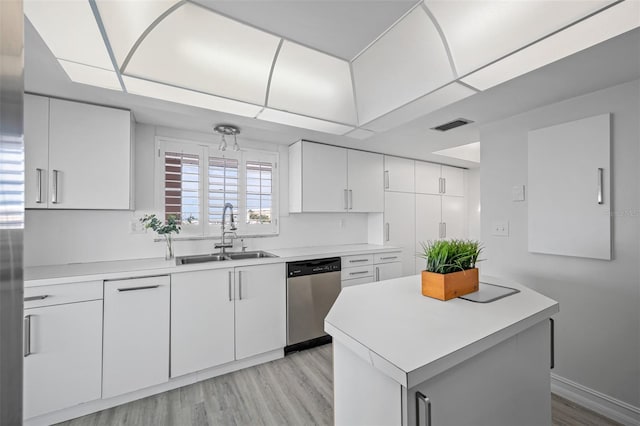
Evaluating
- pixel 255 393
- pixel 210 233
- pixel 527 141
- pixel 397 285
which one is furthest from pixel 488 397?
pixel 210 233

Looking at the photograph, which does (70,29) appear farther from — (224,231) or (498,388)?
(498,388)

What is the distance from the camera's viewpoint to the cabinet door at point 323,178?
127 inches

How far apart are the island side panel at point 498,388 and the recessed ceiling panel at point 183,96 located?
69.2 inches

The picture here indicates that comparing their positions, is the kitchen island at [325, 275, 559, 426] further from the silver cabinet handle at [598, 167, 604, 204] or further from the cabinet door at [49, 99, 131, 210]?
the cabinet door at [49, 99, 131, 210]

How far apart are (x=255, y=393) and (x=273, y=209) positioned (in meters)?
1.96

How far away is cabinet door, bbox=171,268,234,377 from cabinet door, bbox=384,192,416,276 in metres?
2.42

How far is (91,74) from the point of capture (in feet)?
4.57

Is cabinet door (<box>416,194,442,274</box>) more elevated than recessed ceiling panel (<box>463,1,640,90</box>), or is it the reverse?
recessed ceiling panel (<box>463,1,640,90</box>)

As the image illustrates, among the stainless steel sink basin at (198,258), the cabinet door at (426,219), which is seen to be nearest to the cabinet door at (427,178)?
the cabinet door at (426,219)

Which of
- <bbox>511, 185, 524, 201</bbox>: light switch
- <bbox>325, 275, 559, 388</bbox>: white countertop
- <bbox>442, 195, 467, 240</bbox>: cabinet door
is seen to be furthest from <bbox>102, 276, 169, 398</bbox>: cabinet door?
<bbox>442, 195, 467, 240</bbox>: cabinet door

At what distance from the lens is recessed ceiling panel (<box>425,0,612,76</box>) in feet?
3.52

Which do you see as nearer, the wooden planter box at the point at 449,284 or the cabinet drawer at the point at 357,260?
the wooden planter box at the point at 449,284

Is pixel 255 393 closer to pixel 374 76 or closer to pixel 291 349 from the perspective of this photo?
pixel 291 349

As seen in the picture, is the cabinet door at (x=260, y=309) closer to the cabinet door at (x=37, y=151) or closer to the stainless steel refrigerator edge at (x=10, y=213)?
the cabinet door at (x=37, y=151)
